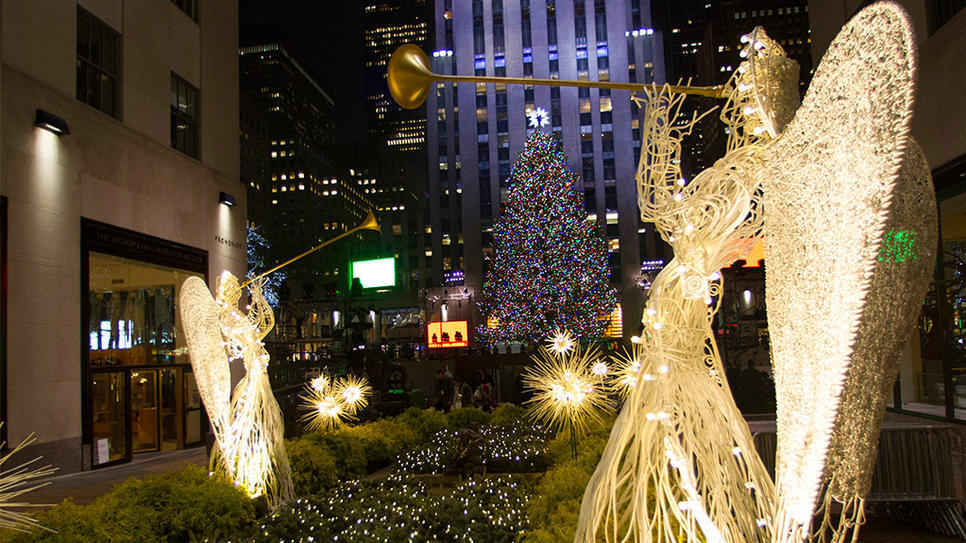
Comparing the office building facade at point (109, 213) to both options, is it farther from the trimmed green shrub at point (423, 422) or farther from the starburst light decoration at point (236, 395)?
the trimmed green shrub at point (423, 422)

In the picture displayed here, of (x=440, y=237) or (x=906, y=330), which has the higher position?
(x=440, y=237)

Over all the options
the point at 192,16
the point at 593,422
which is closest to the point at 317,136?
the point at 192,16

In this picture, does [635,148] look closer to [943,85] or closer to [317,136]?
[943,85]

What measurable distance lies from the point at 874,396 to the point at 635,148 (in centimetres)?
4540

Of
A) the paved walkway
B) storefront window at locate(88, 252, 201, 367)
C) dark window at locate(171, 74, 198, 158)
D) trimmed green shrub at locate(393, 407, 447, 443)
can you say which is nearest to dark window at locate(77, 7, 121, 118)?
dark window at locate(171, 74, 198, 158)

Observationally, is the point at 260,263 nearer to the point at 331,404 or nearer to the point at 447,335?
the point at 447,335

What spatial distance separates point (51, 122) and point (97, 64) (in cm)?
203

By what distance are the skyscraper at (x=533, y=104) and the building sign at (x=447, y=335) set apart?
1582 centimetres

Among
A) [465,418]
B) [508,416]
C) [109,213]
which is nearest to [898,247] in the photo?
[508,416]

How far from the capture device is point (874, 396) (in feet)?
5.92

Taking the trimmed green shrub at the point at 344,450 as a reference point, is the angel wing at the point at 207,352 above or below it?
above

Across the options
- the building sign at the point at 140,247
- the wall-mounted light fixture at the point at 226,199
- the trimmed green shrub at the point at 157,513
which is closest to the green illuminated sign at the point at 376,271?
the wall-mounted light fixture at the point at 226,199

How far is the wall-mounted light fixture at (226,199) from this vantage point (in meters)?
15.1

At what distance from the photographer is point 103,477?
395 inches
